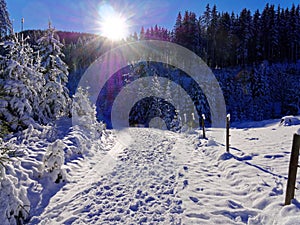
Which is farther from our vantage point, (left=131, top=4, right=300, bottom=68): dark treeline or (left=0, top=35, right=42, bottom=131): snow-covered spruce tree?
(left=131, top=4, right=300, bottom=68): dark treeline

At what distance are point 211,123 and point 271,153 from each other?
33.5m

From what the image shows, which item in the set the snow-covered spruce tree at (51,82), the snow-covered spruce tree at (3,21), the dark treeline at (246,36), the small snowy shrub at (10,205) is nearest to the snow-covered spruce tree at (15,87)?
the snow-covered spruce tree at (51,82)

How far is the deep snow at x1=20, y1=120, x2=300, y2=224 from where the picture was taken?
12.9ft

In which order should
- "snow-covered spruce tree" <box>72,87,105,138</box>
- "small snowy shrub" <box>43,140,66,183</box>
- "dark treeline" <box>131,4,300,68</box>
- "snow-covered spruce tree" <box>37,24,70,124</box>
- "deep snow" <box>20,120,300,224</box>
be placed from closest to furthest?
"deep snow" <box>20,120,300,224</box> < "small snowy shrub" <box>43,140,66,183</box> < "snow-covered spruce tree" <box>72,87,105,138</box> < "snow-covered spruce tree" <box>37,24,70,124</box> < "dark treeline" <box>131,4,300,68</box>

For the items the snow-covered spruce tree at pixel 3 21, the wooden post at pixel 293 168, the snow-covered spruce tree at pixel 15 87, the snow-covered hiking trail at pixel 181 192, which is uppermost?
the snow-covered spruce tree at pixel 3 21

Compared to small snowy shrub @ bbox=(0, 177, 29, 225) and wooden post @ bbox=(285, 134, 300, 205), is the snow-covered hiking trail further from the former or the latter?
small snowy shrub @ bbox=(0, 177, 29, 225)

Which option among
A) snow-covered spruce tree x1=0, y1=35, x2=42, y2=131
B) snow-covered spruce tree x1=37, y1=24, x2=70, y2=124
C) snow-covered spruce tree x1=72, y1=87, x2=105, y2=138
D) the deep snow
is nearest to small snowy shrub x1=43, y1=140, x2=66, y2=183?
the deep snow

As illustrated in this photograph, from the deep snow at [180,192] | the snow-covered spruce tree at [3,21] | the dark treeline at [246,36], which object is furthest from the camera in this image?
the dark treeline at [246,36]

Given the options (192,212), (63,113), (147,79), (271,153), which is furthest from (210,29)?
(192,212)

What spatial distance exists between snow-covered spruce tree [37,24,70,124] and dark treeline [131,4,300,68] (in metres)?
48.2

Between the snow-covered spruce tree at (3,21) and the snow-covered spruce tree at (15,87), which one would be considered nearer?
the snow-covered spruce tree at (15,87)

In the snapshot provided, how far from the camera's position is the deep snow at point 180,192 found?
3939 millimetres

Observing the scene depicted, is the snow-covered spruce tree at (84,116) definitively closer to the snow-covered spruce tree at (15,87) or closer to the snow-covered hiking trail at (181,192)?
the snow-covered spruce tree at (15,87)

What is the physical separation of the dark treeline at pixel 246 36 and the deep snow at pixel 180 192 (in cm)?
5487
